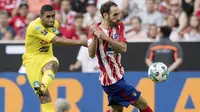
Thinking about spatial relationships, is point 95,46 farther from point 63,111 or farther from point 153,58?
point 153,58

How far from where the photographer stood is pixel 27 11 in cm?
1970

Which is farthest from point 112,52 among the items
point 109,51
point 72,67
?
point 72,67

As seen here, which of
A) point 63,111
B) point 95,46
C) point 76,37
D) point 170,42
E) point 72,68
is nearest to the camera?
point 95,46

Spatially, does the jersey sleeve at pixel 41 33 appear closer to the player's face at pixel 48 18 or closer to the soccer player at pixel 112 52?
the player's face at pixel 48 18

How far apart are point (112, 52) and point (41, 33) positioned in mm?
1538

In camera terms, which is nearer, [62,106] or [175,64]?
[62,106]

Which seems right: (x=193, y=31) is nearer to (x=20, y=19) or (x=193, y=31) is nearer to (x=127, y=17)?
(x=127, y=17)

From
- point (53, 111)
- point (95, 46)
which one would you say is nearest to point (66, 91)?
point (53, 111)

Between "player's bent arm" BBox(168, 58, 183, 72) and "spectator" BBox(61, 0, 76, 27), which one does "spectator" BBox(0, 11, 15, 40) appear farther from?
"player's bent arm" BBox(168, 58, 183, 72)

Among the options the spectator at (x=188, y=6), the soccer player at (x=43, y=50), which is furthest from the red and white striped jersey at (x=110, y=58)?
the spectator at (x=188, y=6)

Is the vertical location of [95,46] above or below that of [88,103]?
above

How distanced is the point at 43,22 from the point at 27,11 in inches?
256

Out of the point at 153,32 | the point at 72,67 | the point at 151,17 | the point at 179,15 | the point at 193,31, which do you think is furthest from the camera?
the point at 151,17

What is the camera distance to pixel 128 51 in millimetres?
17391
